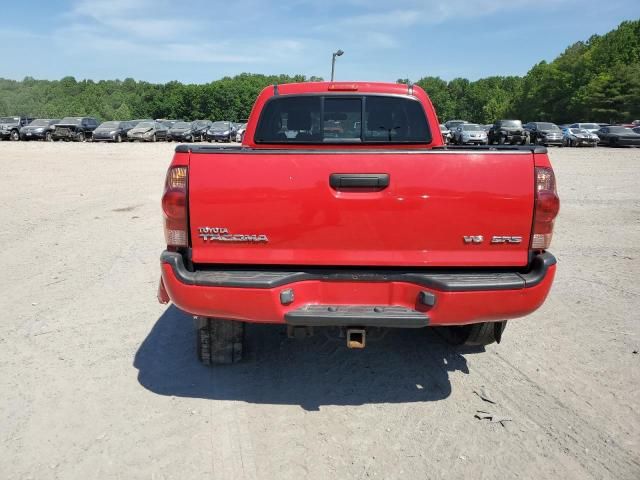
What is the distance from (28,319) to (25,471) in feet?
7.76

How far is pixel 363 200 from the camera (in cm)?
299

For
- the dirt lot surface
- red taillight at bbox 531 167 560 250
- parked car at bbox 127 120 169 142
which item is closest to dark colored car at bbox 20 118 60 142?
parked car at bbox 127 120 169 142

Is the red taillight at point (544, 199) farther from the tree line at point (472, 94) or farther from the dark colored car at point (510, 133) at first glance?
the tree line at point (472, 94)

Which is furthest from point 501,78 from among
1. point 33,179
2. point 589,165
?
point 33,179

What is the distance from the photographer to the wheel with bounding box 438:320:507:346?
3811 millimetres

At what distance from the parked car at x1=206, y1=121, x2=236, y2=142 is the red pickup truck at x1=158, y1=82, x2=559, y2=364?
40566mm

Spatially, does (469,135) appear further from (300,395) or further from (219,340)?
(300,395)

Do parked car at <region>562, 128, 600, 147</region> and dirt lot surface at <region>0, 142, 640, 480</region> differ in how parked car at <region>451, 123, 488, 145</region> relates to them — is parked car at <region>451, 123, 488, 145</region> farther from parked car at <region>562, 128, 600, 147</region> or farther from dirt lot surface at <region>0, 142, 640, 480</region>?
dirt lot surface at <region>0, 142, 640, 480</region>

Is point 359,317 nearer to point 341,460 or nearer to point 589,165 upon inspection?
point 341,460

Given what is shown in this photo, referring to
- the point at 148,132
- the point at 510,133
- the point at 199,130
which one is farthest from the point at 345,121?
the point at 199,130

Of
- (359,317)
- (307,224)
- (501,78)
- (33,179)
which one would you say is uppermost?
(501,78)

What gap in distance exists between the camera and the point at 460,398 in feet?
11.7

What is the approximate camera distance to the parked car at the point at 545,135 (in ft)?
127

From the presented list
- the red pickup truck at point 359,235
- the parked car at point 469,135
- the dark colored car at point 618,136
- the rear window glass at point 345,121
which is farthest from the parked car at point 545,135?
the red pickup truck at point 359,235
